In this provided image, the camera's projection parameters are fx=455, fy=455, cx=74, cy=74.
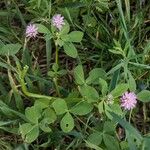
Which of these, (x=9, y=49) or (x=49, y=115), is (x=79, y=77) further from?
(x=9, y=49)

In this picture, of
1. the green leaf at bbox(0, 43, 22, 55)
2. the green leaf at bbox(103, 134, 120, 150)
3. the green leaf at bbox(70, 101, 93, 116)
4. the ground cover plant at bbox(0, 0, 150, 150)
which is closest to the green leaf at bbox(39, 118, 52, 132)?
the ground cover plant at bbox(0, 0, 150, 150)

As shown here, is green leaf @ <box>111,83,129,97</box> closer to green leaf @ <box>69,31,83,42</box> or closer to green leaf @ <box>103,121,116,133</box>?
green leaf @ <box>103,121,116,133</box>

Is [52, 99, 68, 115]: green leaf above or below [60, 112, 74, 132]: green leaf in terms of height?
above

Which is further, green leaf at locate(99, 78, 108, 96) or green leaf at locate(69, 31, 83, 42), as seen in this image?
green leaf at locate(69, 31, 83, 42)

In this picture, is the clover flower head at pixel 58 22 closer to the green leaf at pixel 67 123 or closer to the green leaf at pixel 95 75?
the green leaf at pixel 95 75

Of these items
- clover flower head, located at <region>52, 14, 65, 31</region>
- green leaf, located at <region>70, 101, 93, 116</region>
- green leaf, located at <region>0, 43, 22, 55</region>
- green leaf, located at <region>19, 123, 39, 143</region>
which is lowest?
green leaf, located at <region>19, 123, 39, 143</region>

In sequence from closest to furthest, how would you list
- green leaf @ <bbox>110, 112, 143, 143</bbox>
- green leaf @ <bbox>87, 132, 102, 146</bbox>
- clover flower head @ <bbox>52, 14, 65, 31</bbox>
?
green leaf @ <bbox>110, 112, 143, 143</bbox> → green leaf @ <bbox>87, 132, 102, 146</bbox> → clover flower head @ <bbox>52, 14, 65, 31</bbox>

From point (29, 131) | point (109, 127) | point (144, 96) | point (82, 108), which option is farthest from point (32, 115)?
point (144, 96)

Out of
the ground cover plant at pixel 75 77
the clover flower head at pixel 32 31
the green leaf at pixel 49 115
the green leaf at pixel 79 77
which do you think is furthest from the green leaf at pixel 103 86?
the clover flower head at pixel 32 31
